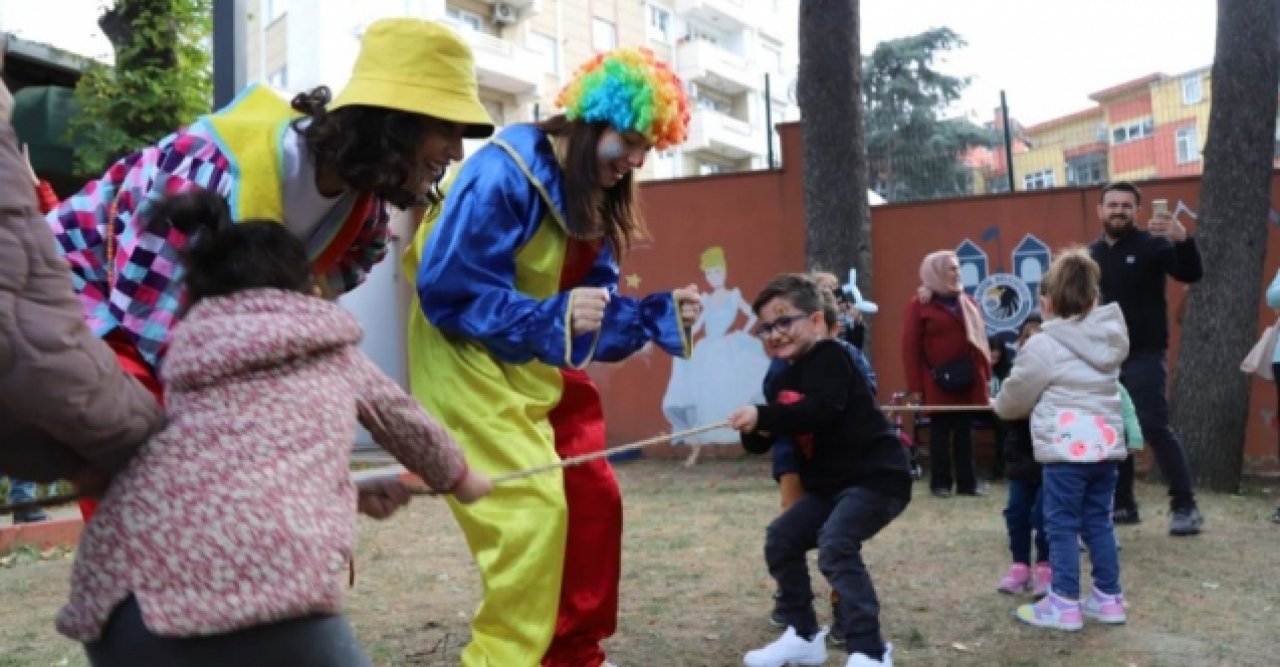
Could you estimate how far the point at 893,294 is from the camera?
11258 mm

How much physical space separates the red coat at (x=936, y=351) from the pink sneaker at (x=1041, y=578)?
359cm

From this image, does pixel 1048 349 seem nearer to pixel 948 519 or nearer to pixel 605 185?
pixel 605 185

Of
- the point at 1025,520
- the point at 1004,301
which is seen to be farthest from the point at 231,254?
the point at 1004,301

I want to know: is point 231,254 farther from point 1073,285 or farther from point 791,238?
point 791,238

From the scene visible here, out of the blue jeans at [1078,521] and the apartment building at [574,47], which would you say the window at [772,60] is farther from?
the blue jeans at [1078,521]

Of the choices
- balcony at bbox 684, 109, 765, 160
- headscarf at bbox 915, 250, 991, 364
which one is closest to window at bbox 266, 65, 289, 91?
balcony at bbox 684, 109, 765, 160

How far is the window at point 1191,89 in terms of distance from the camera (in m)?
21.6

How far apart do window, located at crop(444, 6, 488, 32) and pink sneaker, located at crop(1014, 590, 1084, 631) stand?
96.2 ft

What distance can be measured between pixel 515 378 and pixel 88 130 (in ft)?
23.9

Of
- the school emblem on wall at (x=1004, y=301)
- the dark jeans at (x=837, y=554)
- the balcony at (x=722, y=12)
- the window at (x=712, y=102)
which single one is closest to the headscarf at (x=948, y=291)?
the school emblem on wall at (x=1004, y=301)

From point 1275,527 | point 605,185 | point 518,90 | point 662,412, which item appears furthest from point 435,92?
point 518,90

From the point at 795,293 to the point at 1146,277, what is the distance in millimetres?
3038

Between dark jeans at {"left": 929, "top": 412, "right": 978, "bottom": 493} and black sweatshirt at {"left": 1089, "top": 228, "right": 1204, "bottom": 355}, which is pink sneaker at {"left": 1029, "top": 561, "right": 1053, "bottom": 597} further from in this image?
dark jeans at {"left": 929, "top": 412, "right": 978, "bottom": 493}

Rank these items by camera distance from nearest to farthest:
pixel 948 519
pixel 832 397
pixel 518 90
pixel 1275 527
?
pixel 832 397
pixel 1275 527
pixel 948 519
pixel 518 90
